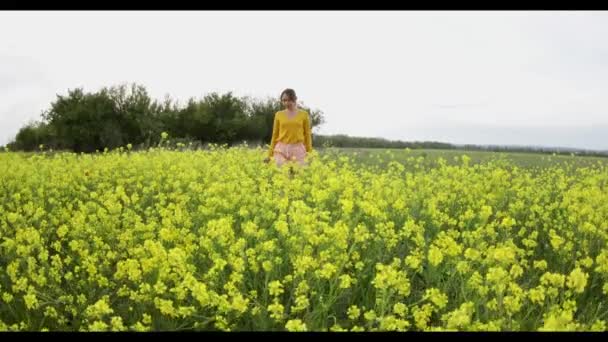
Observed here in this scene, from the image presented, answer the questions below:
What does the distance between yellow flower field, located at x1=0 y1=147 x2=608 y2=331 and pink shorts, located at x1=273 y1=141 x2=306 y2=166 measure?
1.71 ft

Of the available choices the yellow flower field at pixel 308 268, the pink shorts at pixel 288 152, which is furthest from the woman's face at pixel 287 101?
the yellow flower field at pixel 308 268

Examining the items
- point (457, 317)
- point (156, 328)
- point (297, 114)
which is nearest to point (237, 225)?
point (156, 328)

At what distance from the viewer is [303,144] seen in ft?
25.2

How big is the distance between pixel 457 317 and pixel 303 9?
183 centimetres

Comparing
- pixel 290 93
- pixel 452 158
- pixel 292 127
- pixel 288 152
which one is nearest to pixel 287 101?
pixel 290 93

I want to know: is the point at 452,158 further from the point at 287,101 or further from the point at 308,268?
the point at 308,268

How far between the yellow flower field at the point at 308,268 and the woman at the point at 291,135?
0.54m

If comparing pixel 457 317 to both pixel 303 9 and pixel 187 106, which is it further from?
pixel 187 106

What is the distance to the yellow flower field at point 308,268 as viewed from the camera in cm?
323

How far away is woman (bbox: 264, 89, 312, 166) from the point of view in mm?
7434

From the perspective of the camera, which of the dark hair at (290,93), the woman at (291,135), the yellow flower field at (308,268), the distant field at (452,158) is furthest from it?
the distant field at (452,158)

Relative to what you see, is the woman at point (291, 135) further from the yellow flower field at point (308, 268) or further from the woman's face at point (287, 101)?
the yellow flower field at point (308, 268)

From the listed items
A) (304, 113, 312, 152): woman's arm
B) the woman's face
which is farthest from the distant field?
the woman's face
